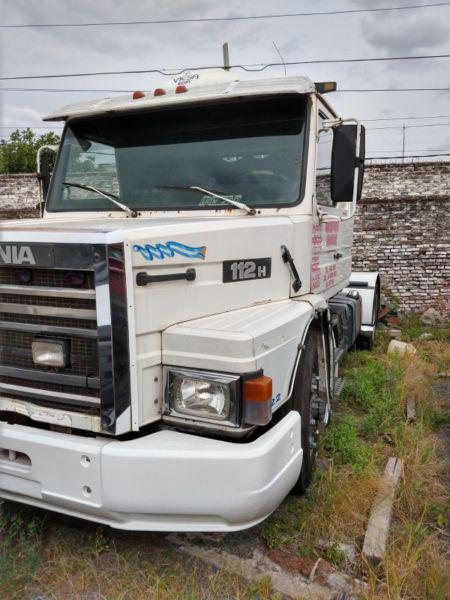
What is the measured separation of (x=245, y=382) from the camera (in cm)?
245

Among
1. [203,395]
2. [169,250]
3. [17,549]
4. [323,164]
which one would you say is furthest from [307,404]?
[17,549]

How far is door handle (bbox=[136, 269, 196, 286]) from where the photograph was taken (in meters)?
2.50

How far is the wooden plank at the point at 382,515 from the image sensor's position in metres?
2.86

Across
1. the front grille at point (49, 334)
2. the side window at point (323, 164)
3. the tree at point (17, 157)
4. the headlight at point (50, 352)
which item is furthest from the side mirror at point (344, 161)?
the tree at point (17, 157)

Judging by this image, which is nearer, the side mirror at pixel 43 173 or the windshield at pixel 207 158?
the windshield at pixel 207 158

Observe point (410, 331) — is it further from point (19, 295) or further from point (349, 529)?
point (19, 295)

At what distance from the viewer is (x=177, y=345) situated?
2.57 m

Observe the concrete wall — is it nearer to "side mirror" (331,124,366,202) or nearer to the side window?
the side window

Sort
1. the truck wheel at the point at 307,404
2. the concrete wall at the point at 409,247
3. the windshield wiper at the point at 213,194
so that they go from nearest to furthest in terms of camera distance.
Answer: the truck wheel at the point at 307,404, the windshield wiper at the point at 213,194, the concrete wall at the point at 409,247

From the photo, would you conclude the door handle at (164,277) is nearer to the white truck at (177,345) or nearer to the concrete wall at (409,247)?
the white truck at (177,345)

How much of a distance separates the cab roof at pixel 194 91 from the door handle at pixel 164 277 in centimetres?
148

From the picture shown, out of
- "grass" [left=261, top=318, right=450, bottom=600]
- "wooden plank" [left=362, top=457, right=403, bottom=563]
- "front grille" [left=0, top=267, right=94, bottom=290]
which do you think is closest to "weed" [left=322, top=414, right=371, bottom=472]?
"grass" [left=261, top=318, right=450, bottom=600]

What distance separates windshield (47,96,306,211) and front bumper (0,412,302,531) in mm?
1678

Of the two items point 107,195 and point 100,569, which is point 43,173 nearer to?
point 107,195
